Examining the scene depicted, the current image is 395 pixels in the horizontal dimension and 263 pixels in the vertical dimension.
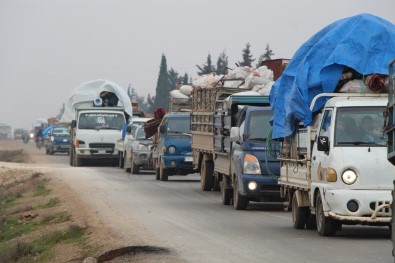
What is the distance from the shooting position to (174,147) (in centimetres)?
3503

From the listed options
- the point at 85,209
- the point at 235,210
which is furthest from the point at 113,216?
the point at 235,210

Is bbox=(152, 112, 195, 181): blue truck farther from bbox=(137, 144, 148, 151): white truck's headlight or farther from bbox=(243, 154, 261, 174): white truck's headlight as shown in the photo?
bbox=(243, 154, 261, 174): white truck's headlight

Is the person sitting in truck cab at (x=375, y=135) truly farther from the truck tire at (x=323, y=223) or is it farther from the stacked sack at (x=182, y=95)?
the stacked sack at (x=182, y=95)

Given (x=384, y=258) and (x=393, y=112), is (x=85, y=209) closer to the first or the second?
(x=384, y=258)

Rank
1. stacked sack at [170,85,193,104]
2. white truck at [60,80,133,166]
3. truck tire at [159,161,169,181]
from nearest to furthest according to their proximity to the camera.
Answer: truck tire at [159,161,169,181] → stacked sack at [170,85,193,104] → white truck at [60,80,133,166]

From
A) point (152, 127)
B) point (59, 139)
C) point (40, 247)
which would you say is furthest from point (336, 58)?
point (59, 139)

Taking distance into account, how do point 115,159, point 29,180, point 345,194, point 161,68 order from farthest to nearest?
point 161,68, point 115,159, point 29,180, point 345,194

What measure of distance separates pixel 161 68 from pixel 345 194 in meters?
163

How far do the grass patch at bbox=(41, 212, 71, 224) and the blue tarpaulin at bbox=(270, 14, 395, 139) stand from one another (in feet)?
15.7

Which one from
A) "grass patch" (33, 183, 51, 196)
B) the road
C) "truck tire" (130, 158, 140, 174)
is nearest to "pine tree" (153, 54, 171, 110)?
"truck tire" (130, 158, 140, 174)

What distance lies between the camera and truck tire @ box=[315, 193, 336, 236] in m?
16.5

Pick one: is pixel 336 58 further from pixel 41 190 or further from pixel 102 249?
Result: pixel 41 190

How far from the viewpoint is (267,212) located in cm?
2272

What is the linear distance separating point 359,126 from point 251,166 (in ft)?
20.4
